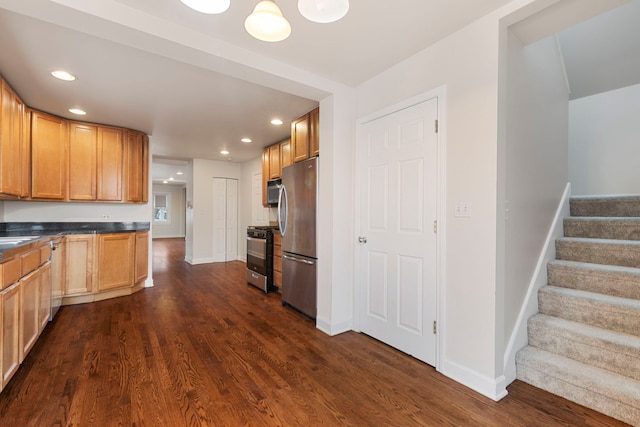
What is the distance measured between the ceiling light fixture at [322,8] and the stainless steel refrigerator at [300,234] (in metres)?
1.86

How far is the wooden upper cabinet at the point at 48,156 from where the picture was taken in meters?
3.38

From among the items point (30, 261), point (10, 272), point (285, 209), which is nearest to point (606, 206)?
point (285, 209)

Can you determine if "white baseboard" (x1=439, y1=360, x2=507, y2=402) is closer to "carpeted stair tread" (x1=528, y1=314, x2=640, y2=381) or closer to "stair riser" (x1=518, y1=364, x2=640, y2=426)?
"stair riser" (x1=518, y1=364, x2=640, y2=426)

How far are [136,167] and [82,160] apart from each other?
24.6 inches

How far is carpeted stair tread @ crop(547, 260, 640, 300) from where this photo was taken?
6.57ft

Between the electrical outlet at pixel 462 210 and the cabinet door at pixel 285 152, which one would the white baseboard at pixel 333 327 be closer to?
the electrical outlet at pixel 462 210

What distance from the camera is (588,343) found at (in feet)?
6.01

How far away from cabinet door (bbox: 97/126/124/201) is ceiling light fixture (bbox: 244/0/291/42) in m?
3.82

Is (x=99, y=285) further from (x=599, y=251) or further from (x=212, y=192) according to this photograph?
(x=599, y=251)

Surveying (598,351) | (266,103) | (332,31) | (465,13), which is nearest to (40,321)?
Result: (266,103)

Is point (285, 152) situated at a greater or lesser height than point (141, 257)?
greater

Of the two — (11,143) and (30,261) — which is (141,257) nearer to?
(11,143)

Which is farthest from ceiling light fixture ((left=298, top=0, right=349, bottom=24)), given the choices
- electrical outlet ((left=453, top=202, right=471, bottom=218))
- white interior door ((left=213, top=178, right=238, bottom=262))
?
white interior door ((left=213, top=178, right=238, bottom=262))

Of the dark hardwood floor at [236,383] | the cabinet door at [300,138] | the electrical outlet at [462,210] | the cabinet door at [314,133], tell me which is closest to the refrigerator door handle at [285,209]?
the cabinet door at [300,138]
